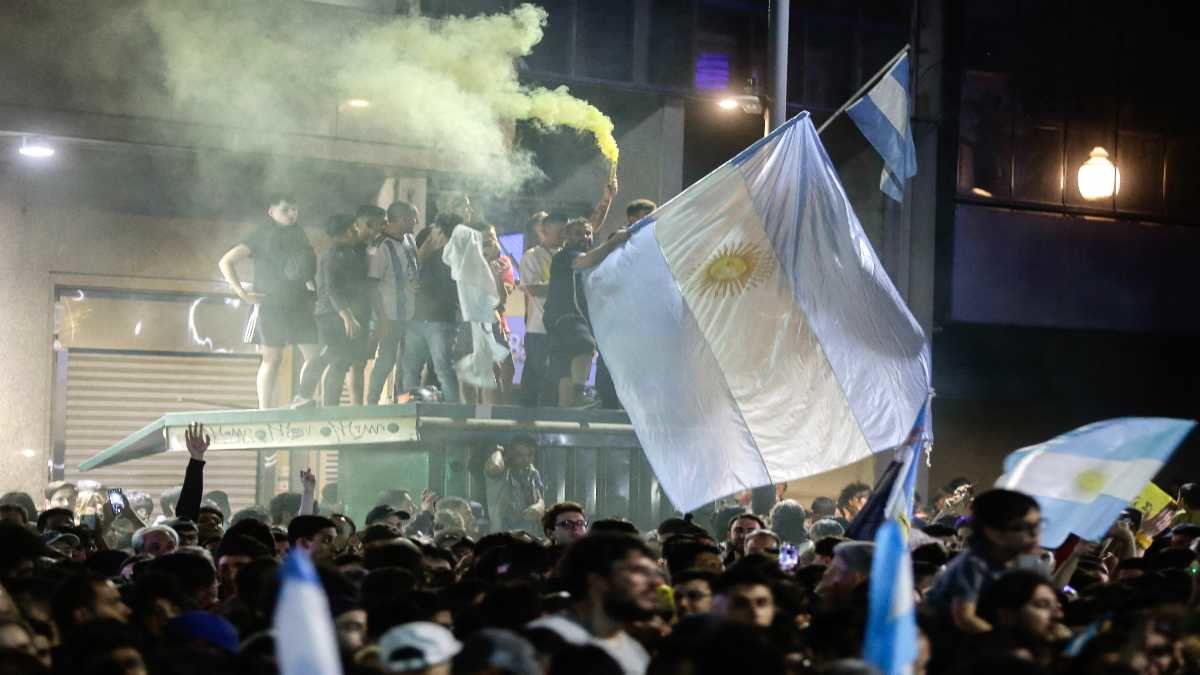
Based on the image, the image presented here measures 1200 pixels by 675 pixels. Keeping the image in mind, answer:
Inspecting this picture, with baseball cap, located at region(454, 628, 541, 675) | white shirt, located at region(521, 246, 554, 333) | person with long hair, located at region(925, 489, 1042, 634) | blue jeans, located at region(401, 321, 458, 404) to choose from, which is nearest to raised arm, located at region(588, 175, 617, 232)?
white shirt, located at region(521, 246, 554, 333)

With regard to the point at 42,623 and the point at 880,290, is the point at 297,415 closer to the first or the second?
the point at 880,290

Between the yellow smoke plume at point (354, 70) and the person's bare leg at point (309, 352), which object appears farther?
the yellow smoke plume at point (354, 70)

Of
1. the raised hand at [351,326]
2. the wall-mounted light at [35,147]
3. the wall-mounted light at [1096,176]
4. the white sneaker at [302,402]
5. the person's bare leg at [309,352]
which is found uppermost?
the wall-mounted light at [1096,176]

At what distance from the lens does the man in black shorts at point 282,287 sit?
52.6 feet

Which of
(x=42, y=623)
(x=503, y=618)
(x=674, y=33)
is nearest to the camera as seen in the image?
(x=503, y=618)

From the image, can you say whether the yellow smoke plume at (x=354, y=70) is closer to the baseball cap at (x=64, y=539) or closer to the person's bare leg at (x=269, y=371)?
the person's bare leg at (x=269, y=371)

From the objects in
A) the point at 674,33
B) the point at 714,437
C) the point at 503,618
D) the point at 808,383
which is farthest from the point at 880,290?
the point at 674,33

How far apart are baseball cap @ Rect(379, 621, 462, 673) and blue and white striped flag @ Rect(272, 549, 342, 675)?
116 cm

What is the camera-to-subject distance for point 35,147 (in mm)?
18281

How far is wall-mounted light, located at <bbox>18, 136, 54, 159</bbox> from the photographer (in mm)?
18062

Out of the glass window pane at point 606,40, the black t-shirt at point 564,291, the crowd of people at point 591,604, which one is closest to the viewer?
the crowd of people at point 591,604

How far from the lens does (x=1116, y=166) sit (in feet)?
84.8

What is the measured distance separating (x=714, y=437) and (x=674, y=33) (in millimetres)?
13604

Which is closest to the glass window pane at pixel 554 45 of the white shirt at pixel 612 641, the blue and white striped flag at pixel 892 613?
the white shirt at pixel 612 641
